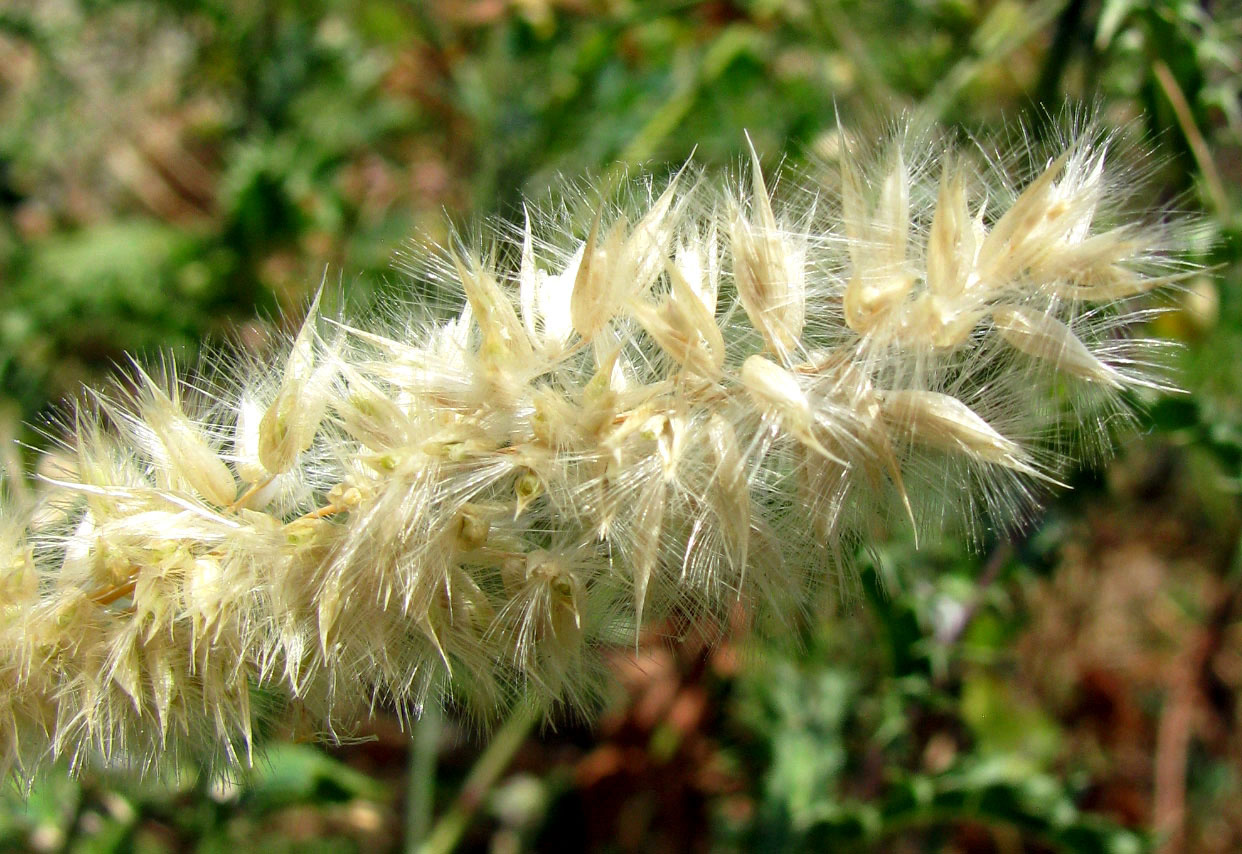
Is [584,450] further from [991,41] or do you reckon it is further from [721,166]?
[991,41]

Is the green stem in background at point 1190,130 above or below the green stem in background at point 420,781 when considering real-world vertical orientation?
above

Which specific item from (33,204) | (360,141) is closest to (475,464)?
(360,141)

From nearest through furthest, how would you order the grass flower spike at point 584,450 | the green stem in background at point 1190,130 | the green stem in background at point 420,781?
the grass flower spike at point 584,450 < the green stem in background at point 1190,130 < the green stem in background at point 420,781

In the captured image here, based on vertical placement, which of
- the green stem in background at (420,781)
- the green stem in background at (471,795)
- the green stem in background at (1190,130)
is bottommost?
the green stem in background at (471,795)

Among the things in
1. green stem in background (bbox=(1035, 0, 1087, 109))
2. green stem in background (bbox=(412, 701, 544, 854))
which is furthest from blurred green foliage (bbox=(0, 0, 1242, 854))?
green stem in background (bbox=(412, 701, 544, 854))

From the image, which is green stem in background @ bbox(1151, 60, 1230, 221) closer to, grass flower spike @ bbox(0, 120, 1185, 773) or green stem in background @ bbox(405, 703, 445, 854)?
grass flower spike @ bbox(0, 120, 1185, 773)

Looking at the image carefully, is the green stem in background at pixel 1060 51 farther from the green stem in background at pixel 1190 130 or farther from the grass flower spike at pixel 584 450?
the grass flower spike at pixel 584 450

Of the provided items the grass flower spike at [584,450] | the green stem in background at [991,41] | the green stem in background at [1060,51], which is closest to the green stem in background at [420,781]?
the grass flower spike at [584,450]

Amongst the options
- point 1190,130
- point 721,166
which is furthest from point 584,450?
point 1190,130
